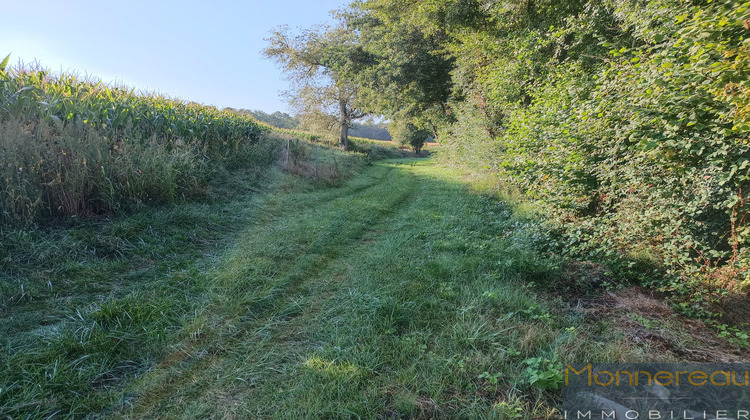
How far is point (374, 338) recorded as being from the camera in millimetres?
2453

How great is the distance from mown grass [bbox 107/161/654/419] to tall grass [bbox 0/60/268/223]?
210 cm

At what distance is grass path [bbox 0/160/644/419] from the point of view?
1.89 meters

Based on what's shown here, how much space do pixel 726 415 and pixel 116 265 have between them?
17.5 ft

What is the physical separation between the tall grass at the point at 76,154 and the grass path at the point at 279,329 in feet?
1.71

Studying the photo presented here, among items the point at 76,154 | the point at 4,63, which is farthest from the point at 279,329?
the point at 4,63

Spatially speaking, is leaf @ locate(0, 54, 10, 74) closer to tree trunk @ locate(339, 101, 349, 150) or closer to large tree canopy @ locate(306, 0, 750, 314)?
A: large tree canopy @ locate(306, 0, 750, 314)

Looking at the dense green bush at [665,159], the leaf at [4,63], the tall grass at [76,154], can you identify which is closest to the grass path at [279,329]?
the tall grass at [76,154]

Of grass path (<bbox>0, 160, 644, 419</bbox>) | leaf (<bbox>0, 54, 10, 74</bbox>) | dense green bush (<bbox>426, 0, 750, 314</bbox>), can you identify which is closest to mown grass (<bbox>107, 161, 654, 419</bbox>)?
grass path (<bbox>0, 160, 644, 419</bbox>)

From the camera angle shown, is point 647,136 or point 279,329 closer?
point 279,329

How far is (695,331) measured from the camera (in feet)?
8.75

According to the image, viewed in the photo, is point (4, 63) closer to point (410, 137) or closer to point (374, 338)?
point (374, 338)

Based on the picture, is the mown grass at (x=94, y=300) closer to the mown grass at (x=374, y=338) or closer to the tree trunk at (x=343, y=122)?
the mown grass at (x=374, y=338)

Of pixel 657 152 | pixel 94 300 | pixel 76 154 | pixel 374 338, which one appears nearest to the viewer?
pixel 374 338

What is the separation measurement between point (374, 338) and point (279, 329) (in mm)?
870
